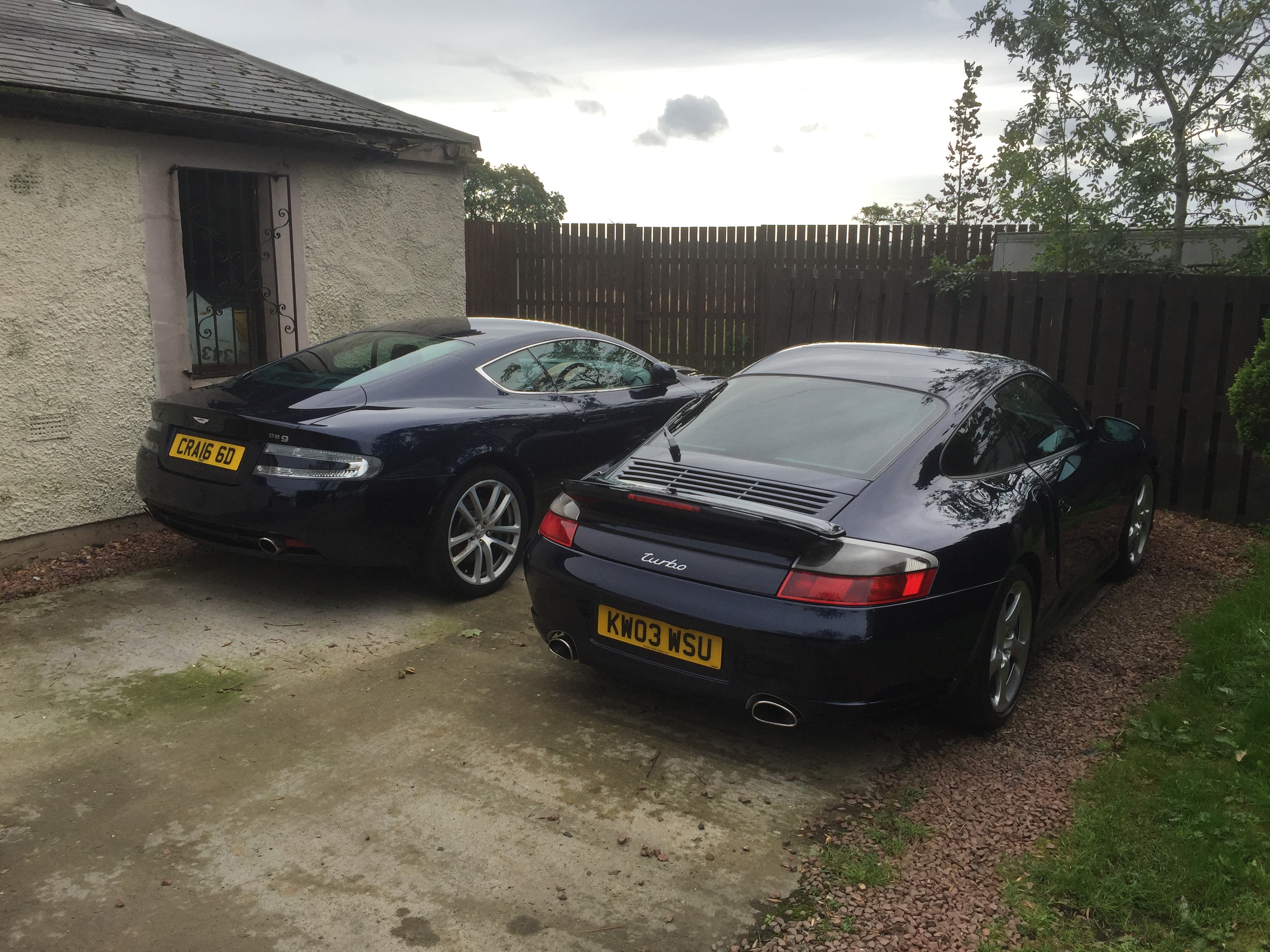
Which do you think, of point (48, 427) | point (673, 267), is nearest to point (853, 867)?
point (48, 427)

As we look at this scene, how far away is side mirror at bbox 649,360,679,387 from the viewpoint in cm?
698

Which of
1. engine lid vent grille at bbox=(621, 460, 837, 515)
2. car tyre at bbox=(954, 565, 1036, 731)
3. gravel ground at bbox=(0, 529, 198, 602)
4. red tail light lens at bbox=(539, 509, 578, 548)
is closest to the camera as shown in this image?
engine lid vent grille at bbox=(621, 460, 837, 515)

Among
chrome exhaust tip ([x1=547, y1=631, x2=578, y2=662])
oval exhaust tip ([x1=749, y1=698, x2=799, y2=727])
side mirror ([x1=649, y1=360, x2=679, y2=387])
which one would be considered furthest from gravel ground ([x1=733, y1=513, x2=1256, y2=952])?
side mirror ([x1=649, y1=360, x2=679, y2=387])

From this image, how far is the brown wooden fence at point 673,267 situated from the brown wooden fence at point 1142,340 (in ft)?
11.0

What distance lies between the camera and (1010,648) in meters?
4.16

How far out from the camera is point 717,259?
41.8ft

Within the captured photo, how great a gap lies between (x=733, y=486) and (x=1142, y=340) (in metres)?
5.59

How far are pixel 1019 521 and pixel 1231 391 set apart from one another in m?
3.84

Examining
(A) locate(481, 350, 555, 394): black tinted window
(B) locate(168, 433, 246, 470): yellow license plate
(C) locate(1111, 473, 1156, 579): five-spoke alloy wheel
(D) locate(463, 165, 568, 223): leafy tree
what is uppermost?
(D) locate(463, 165, 568, 223): leafy tree

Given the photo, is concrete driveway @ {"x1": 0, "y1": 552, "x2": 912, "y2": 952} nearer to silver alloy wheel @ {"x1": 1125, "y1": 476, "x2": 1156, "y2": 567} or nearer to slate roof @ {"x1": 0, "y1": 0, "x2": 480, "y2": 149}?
silver alloy wheel @ {"x1": 1125, "y1": 476, "x2": 1156, "y2": 567}

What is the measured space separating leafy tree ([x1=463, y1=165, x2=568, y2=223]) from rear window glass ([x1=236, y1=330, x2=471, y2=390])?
41.3 m

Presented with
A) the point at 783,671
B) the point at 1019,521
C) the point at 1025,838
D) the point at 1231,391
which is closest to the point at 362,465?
the point at 783,671

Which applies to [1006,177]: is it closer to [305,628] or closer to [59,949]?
[305,628]

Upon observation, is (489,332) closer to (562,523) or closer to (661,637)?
(562,523)
